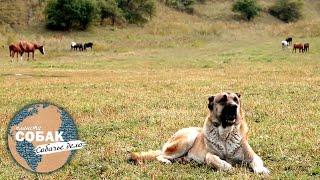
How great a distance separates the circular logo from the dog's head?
2341mm

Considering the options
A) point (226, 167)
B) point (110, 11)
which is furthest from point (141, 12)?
point (226, 167)

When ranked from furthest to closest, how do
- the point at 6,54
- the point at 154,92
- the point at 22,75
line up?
the point at 6,54
the point at 22,75
the point at 154,92

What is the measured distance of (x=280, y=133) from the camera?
11.6 meters

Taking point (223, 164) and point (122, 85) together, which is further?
point (122, 85)

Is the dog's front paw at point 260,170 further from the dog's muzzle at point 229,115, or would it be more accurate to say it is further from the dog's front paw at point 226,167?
the dog's muzzle at point 229,115

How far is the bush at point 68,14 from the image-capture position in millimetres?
70125

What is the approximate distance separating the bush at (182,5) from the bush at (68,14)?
82.0 feet

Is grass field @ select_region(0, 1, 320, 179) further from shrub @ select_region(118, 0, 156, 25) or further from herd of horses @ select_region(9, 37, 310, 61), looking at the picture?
shrub @ select_region(118, 0, 156, 25)

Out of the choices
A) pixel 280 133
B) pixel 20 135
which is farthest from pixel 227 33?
pixel 20 135

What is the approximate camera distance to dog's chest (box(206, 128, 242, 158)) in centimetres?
823

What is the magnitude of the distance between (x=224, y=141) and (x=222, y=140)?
0.03m

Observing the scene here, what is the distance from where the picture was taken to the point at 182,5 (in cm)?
9438

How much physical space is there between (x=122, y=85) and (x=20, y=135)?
16.5 meters

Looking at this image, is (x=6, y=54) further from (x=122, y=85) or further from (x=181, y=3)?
(x=181, y=3)
